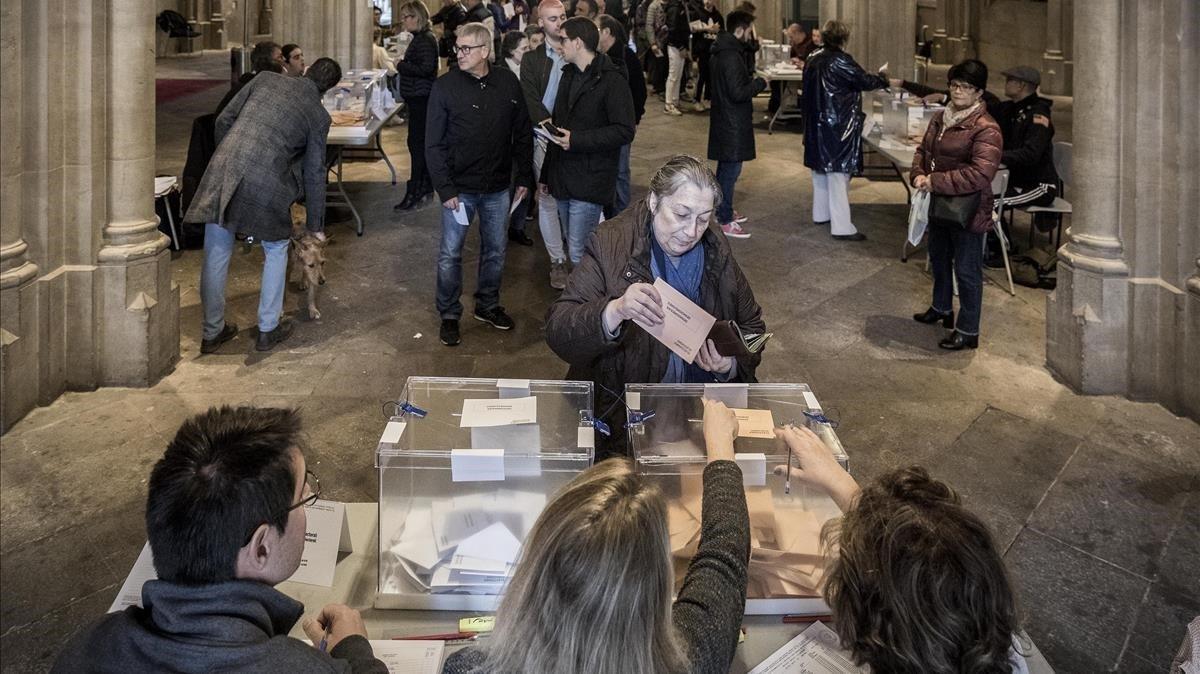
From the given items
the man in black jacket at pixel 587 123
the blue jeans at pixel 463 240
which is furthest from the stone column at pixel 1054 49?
the blue jeans at pixel 463 240

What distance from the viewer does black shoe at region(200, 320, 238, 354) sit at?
5496 millimetres

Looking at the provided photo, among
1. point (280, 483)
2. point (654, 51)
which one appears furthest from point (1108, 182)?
point (654, 51)

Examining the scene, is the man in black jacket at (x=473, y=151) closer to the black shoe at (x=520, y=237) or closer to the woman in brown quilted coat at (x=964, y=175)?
the black shoe at (x=520, y=237)

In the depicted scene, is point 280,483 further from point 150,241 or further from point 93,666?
point 150,241

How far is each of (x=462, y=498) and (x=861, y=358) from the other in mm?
3746

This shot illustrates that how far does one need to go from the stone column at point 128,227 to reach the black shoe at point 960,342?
13.6ft

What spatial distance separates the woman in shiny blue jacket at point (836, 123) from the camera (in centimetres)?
800

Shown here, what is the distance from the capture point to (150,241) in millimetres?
5082

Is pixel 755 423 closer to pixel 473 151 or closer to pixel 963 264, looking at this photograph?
pixel 473 151

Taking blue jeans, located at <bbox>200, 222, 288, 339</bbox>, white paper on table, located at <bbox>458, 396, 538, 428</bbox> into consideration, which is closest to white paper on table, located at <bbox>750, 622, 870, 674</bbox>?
white paper on table, located at <bbox>458, 396, 538, 428</bbox>

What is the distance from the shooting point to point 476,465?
85.1 inches

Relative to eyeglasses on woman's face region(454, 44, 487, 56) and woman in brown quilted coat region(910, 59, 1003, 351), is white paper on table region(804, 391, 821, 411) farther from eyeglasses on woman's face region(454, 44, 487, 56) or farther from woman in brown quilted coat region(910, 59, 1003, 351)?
eyeglasses on woman's face region(454, 44, 487, 56)

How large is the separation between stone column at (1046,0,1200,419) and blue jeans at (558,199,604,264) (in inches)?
99.8

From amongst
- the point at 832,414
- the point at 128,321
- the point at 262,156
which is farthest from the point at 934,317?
the point at 128,321
